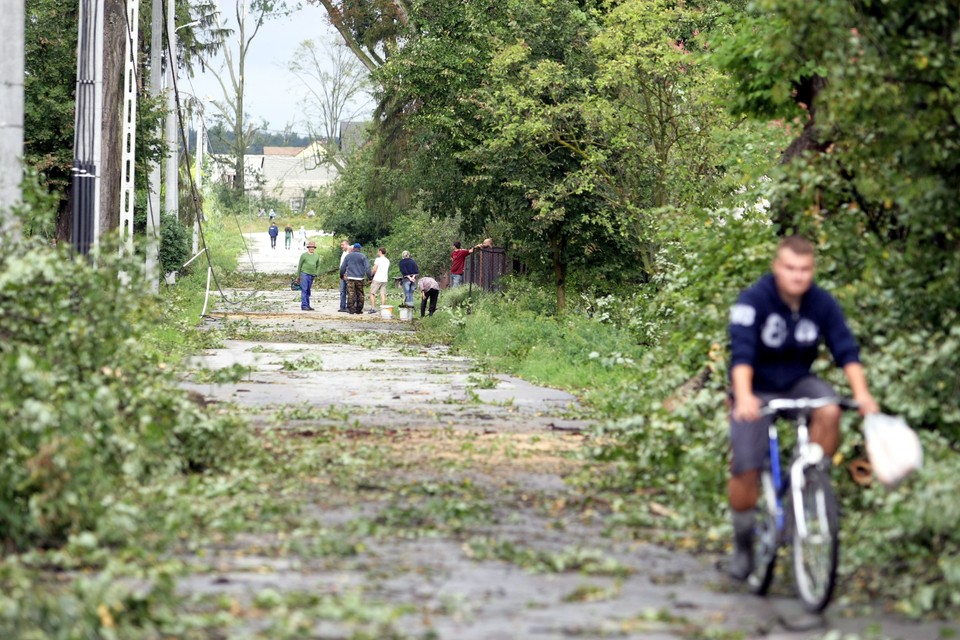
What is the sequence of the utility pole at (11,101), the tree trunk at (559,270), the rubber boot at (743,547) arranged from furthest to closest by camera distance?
the tree trunk at (559,270) < the utility pole at (11,101) < the rubber boot at (743,547)

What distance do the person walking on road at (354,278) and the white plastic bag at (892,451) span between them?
102ft

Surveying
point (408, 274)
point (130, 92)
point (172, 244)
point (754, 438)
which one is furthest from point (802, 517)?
point (172, 244)

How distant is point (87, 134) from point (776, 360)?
12.5m

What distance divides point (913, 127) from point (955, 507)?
2.92 meters

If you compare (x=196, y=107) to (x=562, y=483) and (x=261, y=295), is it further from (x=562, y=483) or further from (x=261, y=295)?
(x=562, y=483)

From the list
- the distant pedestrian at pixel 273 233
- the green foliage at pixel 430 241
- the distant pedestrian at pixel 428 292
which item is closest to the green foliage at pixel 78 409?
the distant pedestrian at pixel 428 292

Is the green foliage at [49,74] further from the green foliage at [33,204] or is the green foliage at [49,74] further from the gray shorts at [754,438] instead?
the gray shorts at [754,438]

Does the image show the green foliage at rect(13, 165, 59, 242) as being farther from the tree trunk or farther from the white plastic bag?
the tree trunk

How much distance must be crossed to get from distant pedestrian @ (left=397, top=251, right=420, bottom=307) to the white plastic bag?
3064cm

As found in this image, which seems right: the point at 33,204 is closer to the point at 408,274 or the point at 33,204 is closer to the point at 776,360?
the point at 776,360

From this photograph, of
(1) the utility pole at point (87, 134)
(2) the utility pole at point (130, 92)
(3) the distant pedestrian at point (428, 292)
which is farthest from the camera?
(3) the distant pedestrian at point (428, 292)

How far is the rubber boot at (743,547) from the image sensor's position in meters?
7.31

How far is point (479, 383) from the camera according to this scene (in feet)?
62.0

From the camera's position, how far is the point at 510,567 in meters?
7.80
